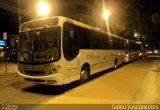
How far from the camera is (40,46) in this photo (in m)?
8.62

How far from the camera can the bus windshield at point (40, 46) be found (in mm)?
8289

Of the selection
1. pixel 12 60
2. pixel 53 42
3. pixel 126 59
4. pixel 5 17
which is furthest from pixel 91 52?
pixel 5 17

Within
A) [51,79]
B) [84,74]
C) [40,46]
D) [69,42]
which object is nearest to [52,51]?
[40,46]

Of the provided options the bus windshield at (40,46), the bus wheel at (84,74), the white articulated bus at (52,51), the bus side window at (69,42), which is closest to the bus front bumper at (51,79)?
the white articulated bus at (52,51)

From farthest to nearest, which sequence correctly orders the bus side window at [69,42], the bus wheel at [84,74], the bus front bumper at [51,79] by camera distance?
the bus wheel at [84,74], the bus side window at [69,42], the bus front bumper at [51,79]

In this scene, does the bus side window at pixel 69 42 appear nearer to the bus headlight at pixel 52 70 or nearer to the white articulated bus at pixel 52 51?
the white articulated bus at pixel 52 51

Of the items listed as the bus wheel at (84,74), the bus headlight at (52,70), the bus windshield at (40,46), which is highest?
the bus windshield at (40,46)

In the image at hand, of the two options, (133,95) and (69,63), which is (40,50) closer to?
(69,63)

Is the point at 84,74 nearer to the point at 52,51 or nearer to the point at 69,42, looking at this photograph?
the point at 69,42

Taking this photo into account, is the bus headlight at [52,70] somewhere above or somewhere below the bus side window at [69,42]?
below

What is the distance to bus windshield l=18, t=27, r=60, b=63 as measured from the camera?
829 cm

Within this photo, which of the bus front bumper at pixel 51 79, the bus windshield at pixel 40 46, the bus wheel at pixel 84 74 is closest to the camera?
the bus front bumper at pixel 51 79

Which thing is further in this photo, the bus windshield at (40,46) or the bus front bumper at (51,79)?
the bus windshield at (40,46)

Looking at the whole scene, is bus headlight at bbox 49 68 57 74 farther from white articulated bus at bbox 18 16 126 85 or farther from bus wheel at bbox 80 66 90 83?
bus wheel at bbox 80 66 90 83
